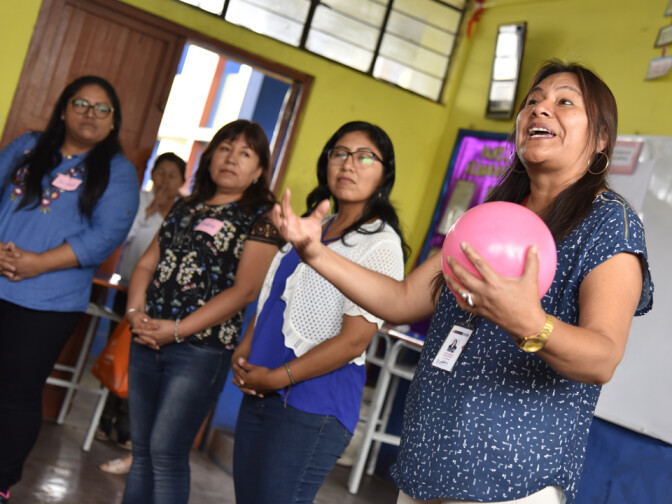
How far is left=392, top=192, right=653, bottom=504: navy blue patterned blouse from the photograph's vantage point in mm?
1177

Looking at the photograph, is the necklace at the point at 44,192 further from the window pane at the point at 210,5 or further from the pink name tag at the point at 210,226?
the window pane at the point at 210,5

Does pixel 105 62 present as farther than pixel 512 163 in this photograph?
Yes

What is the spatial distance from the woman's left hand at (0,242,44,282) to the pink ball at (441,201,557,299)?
1.87 m

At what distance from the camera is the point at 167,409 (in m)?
2.33

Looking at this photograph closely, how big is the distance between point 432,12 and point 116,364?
343 centimetres

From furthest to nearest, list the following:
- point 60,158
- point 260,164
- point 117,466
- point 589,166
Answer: point 117,466 < point 60,158 < point 260,164 < point 589,166

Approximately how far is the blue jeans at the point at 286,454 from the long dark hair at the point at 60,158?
3.95 feet

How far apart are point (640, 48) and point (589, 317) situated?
357 centimetres

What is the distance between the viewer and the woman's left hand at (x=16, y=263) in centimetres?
256

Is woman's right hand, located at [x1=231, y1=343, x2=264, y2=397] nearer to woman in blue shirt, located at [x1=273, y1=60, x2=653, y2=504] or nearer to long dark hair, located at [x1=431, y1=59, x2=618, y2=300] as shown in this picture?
woman in blue shirt, located at [x1=273, y1=60, x2=653, y2=504]

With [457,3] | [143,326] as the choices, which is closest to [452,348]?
[143,326]

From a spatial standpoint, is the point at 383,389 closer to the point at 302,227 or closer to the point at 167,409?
the point at 167,409

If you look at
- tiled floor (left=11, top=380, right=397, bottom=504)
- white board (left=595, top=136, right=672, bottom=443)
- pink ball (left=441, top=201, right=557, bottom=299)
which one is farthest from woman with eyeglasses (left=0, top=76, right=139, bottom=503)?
white board (left=595, top=136, right=672, bottom=443)

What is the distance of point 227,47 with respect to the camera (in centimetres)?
471
